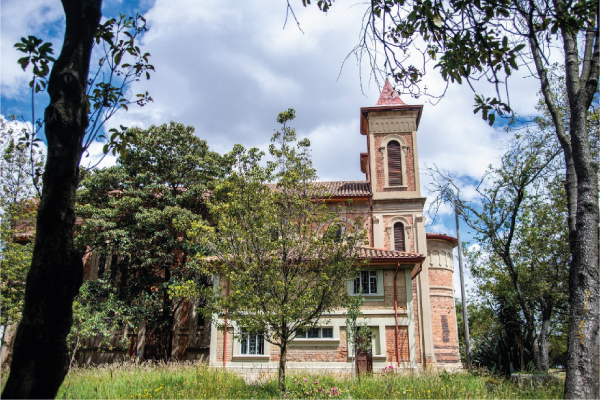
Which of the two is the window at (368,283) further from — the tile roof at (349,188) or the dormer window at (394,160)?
the dormer window at (394,160)

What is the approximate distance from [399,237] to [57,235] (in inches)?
929

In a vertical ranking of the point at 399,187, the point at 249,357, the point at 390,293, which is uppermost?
the point at 399,187

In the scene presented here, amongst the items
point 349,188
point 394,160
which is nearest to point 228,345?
point 349,188

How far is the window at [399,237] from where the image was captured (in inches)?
1004

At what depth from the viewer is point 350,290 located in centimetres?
2005

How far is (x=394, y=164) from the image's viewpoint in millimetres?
27422

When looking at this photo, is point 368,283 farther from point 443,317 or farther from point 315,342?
point 443,317

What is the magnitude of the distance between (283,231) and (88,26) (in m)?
8.64

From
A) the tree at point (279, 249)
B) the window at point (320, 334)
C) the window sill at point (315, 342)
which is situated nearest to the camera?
the tree at point (279, 249)

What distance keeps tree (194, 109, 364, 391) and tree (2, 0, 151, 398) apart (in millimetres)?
7944

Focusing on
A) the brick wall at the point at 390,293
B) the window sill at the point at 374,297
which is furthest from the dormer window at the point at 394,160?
the window sill at the point at 374,297

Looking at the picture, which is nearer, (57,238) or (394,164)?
(57,238)

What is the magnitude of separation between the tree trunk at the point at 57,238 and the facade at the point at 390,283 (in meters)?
13.1

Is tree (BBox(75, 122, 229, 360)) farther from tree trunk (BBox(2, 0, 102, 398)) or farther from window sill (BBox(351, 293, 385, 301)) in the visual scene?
tree trunk (BBox(2, 0, 102, 398))
